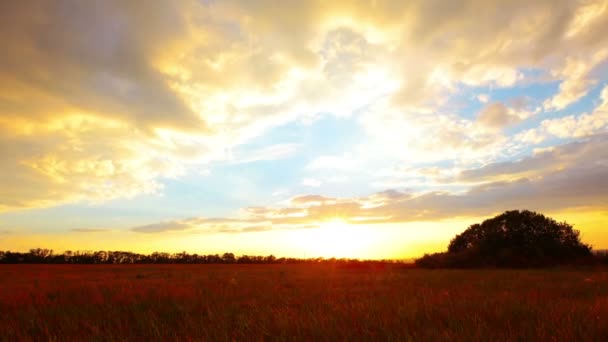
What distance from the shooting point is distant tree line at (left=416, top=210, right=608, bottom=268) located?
2741 cm

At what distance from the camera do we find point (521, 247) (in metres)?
28.5

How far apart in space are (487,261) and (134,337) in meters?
30.3

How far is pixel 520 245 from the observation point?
1142 inches

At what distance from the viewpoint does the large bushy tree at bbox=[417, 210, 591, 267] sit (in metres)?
27.7

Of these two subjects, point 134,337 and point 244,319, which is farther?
point 244,319

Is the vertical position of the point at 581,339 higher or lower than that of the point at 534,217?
lower

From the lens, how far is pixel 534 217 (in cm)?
3005

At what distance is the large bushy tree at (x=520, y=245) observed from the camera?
90.8 ft

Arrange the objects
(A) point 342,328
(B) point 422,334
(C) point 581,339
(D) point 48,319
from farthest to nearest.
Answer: (D) point 48,319 < (A) point 342,328 < (B) point 422,334 < (C) point 581,339

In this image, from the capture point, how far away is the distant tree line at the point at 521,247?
1079 inches

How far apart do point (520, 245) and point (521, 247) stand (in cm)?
60

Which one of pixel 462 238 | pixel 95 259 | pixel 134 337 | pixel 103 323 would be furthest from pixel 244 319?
pixel 95 259

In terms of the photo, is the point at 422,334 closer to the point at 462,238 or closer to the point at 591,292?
the point at 591,292

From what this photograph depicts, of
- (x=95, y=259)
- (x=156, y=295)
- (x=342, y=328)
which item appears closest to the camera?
(x=342, y=328)
